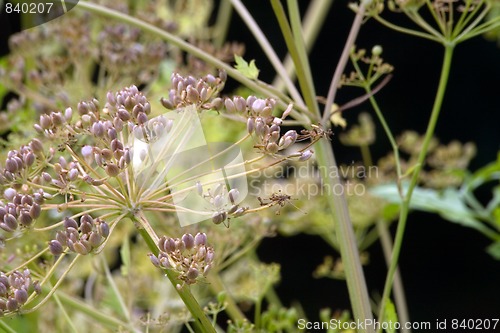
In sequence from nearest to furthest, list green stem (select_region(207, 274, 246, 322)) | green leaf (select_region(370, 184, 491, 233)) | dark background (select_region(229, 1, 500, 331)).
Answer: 1. green stem (select_region(207, 274, 246, 322))
2. green leaf (select_region(370, 184, 491, 233))
3. dark background (select_region(229, 1, 500, 331))

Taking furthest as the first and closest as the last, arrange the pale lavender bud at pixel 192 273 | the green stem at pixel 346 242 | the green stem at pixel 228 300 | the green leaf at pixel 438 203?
the green leaf at pixel 438 203 < the green stem at pixel 228 300 < the green stem at pixel 346 242 < the pale lavender bud at pixel 192 273

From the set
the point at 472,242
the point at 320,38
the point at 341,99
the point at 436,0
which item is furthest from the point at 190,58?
the point at 472,242

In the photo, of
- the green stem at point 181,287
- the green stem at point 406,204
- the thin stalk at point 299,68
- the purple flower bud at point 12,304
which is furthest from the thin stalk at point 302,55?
the purple flower bud at point 12,304

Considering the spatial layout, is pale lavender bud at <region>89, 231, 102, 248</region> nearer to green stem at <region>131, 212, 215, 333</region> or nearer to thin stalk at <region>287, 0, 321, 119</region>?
green stem at <region>131, 212, 215, 333</region>

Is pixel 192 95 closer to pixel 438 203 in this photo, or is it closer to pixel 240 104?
pixel 240 104

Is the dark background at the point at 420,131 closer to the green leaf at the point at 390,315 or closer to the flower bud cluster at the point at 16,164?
the green leaf at the point at 390,315

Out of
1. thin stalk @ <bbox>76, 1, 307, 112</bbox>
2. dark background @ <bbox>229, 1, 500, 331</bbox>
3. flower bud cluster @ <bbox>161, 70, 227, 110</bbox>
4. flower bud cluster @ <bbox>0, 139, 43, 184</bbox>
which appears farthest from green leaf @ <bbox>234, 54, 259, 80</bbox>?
dark background @ <bbox>229, 1, 500, 331</bbox>
